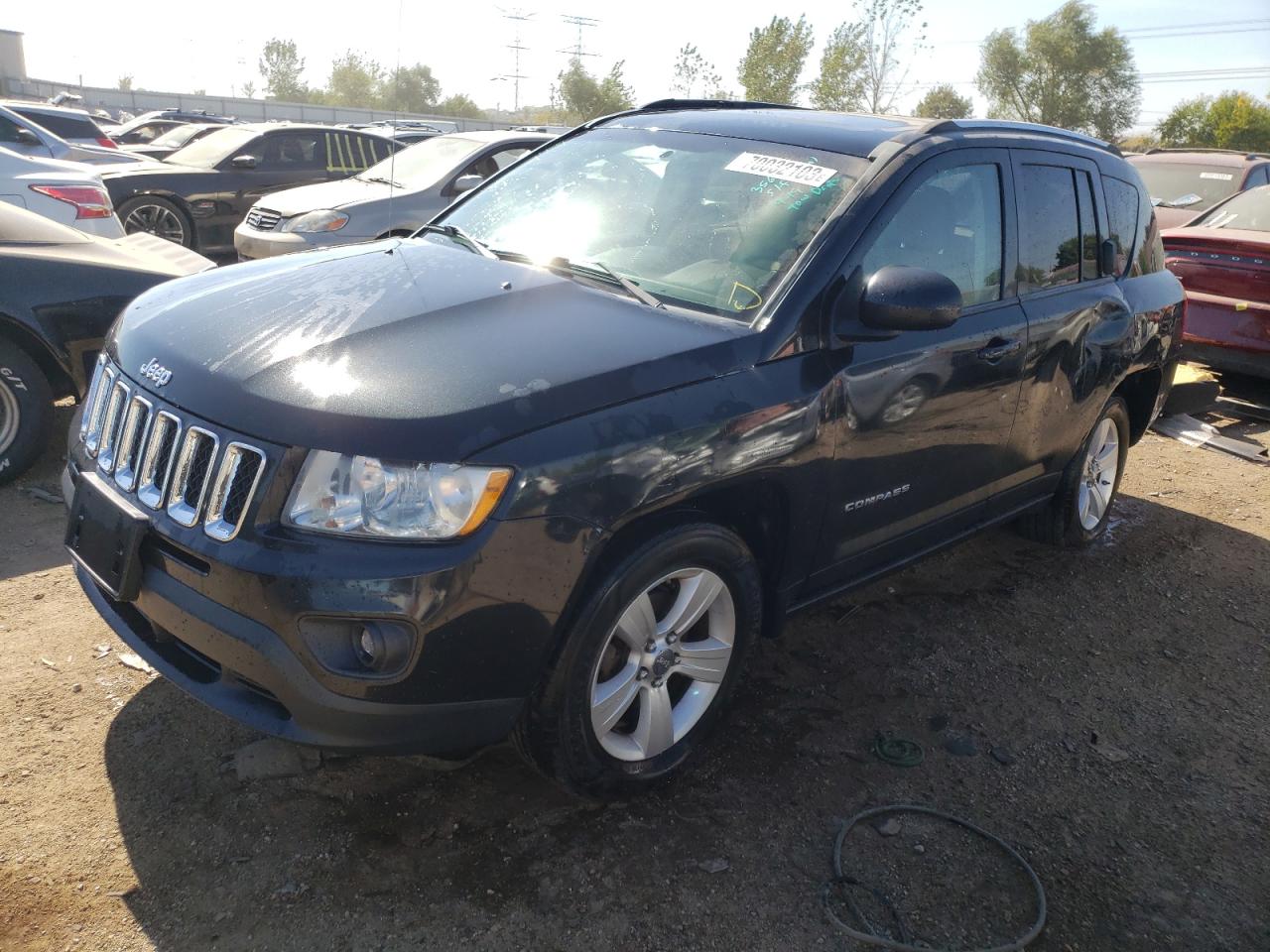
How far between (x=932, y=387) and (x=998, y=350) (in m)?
0.45

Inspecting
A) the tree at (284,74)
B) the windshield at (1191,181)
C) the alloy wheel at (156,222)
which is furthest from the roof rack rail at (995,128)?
the tree at (284,74)

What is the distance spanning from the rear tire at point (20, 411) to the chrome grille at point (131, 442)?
8.15 ft

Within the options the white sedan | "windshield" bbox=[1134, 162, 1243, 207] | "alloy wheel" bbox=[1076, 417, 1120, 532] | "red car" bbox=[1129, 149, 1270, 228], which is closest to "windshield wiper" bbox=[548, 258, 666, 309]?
"alloy wheel" bbox=[1076, 417, 1120, 532]

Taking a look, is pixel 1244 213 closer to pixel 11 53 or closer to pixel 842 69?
pixel 842 69

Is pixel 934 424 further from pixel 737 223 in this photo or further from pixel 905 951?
pixel 905 951

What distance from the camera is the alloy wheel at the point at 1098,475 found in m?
4.96

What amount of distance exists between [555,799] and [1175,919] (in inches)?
67.9

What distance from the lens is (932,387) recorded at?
3441 millimetres

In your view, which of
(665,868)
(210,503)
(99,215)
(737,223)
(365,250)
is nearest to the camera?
(210,503)

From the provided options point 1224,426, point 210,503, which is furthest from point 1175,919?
point 1224,426

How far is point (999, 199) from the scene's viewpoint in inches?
151

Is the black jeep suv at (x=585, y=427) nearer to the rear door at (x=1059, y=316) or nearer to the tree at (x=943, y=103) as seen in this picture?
the rear door at (x=1059, y=316)

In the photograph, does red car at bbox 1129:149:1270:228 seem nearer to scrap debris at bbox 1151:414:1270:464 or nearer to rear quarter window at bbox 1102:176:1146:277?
scrap debris at bbox 1151:414:1270:464

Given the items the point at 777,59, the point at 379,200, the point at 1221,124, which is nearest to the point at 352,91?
the point at 777,59
